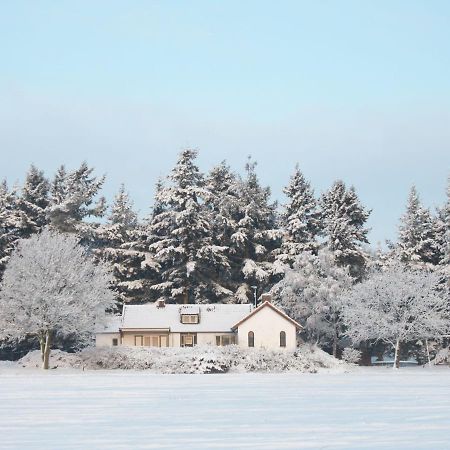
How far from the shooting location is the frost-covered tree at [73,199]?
76688mm

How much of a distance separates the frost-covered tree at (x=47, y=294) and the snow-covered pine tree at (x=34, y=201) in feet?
45.9

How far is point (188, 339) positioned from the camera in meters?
72.2

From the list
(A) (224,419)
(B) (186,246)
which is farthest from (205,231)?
(A) (224,419)

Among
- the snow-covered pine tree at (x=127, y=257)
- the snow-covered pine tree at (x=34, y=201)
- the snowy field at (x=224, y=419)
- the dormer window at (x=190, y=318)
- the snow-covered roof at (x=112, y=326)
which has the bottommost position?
the snowy field at (x=224, y=419)

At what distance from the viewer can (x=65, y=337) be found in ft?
217

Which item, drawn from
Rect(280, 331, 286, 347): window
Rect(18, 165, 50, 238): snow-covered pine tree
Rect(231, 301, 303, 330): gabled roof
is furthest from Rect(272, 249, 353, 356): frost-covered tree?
Rect(18, 165, 50, 238): snow-covered pine tree

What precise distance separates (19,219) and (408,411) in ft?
193

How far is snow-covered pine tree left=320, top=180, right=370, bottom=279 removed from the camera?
74.3 metres

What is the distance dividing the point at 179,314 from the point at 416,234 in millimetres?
22996

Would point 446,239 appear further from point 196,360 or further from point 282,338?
point 196,360

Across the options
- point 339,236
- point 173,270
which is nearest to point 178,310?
point 173,270

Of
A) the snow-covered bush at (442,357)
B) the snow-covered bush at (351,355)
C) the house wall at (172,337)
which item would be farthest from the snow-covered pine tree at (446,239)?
the house wall at (172,337)

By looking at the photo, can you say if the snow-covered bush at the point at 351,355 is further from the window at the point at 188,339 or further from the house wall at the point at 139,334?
the house wall at the point at 139,334

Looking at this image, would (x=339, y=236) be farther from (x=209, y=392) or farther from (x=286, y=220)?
(x=209, y=392)
